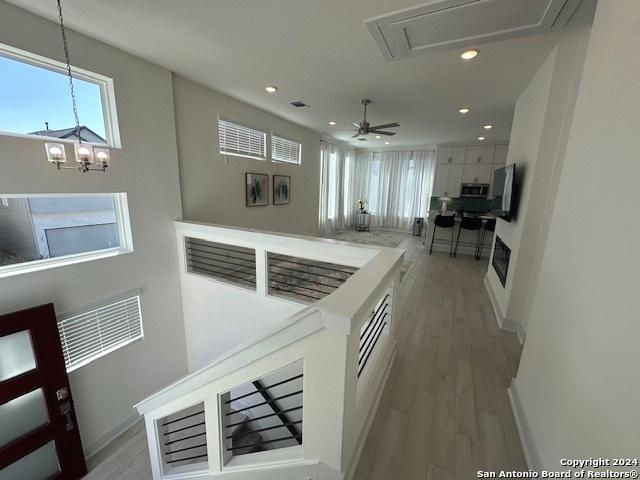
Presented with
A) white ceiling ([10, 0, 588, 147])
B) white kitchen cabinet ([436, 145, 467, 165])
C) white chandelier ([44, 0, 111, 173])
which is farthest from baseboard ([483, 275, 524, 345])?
white kitchen cabinet ([436, 145, 467, 165])

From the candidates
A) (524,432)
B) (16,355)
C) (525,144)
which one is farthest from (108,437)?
(525,144)

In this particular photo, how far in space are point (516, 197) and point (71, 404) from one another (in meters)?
5.35

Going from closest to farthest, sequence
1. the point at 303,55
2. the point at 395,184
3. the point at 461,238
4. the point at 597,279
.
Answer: the point at 597,279 < the point at 303,55 < the point at 461,238 < the point at 395,184

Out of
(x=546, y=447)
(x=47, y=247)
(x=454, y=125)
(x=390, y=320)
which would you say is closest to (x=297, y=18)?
(x=390, y=320)

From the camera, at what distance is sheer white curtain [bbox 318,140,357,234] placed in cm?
721

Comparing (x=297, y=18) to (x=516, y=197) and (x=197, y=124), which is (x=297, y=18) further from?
(x=516, y=197)

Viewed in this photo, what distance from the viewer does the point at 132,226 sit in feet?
9.36

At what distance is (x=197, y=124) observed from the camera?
353 cm

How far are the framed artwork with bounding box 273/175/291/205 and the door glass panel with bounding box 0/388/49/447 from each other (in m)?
4.02

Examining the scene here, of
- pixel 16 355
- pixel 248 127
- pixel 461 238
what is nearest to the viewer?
pixel 16 355

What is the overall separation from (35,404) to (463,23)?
485cm

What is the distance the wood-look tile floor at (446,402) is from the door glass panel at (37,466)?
295 centimetres

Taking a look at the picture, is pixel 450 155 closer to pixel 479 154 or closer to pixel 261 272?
pixel 479 154

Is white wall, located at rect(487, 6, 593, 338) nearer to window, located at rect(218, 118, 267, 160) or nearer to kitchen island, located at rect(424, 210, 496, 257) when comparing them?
kitchen island, located at rect(424, 210, 496, 257)
